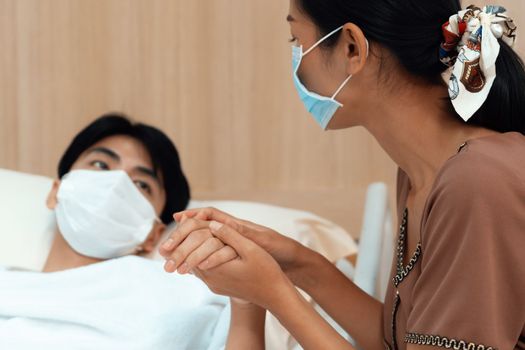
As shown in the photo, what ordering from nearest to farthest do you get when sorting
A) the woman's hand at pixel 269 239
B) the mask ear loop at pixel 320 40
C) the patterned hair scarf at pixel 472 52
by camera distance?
the patterned hair scarf at pixel 472 52 < the mask ear loop at pixel 320 40 < the woman's hand at pixel 269 239

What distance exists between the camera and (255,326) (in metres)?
1.65

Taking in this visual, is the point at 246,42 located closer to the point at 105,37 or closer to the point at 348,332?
the point at 105,37

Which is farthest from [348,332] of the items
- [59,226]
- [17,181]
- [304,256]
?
[17,181]

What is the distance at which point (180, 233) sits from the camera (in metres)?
1.44

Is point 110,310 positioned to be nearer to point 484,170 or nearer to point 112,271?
point 112,271

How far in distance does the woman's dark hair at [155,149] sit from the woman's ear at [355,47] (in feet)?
3.51

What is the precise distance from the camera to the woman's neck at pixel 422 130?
4.62ft

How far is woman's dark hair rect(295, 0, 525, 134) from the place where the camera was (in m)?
1.36

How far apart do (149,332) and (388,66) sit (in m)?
0.85

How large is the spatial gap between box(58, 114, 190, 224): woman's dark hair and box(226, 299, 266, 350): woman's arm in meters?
0.83

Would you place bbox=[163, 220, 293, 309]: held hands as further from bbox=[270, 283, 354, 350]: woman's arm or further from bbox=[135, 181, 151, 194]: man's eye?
bbox=[135, 181, 151, 194]: man's eye

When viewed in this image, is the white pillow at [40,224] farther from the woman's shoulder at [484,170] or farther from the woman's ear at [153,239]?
the woman's shoulder at [484,170]

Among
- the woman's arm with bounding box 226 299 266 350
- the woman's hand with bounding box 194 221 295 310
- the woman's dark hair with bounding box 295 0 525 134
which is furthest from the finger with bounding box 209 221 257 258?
the woman's dark hair with bounding box 295 0 525 134

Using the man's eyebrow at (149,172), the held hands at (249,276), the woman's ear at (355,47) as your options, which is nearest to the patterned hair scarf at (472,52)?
the woman's ear at (355,47)
